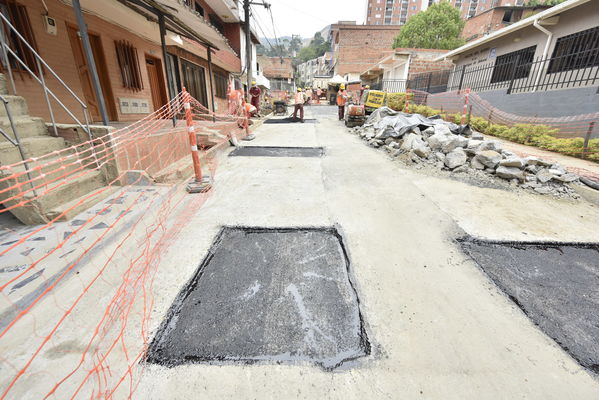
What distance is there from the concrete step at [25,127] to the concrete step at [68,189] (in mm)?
854

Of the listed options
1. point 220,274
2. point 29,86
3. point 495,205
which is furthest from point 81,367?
point 29,86

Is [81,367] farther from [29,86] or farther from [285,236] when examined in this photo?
[29,86]

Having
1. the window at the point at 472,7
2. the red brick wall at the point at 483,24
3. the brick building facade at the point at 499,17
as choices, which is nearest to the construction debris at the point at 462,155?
the brick building facade at the point at 499,17

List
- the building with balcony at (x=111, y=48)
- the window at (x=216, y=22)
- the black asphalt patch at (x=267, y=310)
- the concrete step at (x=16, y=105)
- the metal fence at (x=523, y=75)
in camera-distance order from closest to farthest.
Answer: the black asphalt patch at (x=267, y=310)
the concrete step at (x=16, y=105)
the building with balcony at (x=111, y=48)
the metal fence at (x=523, y=75)
the window at (x=216, y=22)

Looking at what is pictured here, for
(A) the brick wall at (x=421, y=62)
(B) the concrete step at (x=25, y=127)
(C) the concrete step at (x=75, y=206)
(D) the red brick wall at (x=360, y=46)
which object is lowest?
(C) the concrete step at (x=75, y=206)

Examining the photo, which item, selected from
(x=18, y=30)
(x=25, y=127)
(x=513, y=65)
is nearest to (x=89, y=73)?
(x=18, y=30)

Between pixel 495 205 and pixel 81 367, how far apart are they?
16.8ft

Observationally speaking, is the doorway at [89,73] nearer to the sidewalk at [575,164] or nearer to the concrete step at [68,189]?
the concrete step at [68,189]

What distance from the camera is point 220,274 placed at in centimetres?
241

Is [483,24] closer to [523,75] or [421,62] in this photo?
[421,62]

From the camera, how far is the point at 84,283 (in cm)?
226

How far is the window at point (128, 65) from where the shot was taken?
23.7 feet

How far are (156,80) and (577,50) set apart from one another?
15.1 meters

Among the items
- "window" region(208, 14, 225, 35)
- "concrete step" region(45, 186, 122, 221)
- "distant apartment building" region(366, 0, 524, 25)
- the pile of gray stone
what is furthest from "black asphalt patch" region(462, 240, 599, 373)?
"distant apartment building" region(366, 0, 524, 25)
